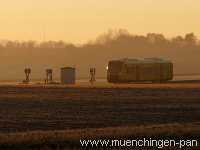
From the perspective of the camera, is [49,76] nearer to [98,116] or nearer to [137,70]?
[137,70]

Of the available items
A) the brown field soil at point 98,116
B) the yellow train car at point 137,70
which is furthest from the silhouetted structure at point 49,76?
the brown field soil at point 98,116

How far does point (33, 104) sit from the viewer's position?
51688 mm

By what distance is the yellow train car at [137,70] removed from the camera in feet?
322

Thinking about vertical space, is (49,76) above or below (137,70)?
below

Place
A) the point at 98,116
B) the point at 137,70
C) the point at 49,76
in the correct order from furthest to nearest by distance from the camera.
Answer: the point at 49,76
the point at 137,70
the point at 98,116

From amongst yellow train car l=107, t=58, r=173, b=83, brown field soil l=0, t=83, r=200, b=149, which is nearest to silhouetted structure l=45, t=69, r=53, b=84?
yellow train car l=107, t=58, r=173, b=83

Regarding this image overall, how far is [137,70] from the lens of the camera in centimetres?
9856

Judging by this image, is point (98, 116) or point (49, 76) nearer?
point (98, 116)

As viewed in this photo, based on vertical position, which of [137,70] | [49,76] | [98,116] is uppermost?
[137,70]

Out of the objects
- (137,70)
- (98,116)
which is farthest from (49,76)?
(98,116)

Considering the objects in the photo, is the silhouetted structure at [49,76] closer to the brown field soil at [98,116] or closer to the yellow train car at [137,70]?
the yellow train car at [137,70]

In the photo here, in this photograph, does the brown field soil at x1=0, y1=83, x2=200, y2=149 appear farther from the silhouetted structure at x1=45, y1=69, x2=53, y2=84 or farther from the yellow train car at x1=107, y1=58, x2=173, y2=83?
the silhouetted structure at x1=45, y1=69, x2=53, y2=84

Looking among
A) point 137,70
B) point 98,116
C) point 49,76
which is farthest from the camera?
point 49,76

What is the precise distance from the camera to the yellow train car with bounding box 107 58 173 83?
322 ft
